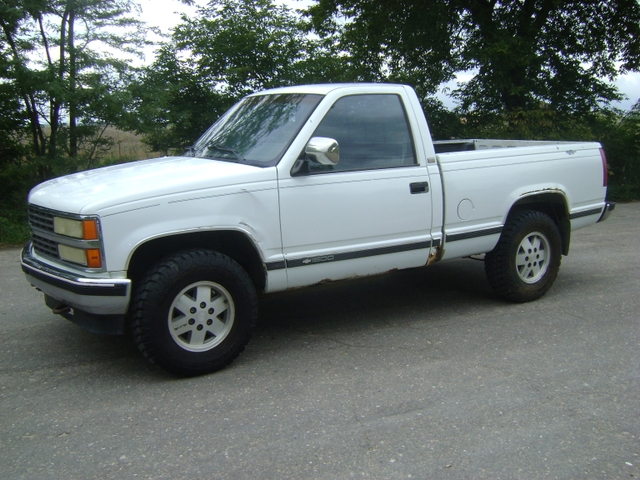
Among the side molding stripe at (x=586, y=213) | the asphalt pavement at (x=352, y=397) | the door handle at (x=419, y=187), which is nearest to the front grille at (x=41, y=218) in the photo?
the asphalt pavement at (x=352, y=397)

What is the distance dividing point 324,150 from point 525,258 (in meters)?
2.52

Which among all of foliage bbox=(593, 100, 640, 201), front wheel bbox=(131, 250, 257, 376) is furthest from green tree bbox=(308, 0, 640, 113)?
front wheel bbox=(131, 250, 257, 376)

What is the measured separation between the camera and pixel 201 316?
14.9 feet

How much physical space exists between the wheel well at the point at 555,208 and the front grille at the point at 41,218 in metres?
3.97

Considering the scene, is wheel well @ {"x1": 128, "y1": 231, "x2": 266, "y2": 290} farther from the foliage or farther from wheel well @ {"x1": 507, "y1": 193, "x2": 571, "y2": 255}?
the foliage

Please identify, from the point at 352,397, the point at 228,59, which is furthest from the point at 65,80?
the point at 352,397

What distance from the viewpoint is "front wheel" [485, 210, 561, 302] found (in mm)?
6004

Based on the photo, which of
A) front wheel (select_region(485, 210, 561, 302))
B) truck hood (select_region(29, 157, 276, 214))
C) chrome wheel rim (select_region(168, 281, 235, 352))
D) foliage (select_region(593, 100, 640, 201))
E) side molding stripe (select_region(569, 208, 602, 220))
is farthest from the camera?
foliage (select_region(593, 100, 640, 201))

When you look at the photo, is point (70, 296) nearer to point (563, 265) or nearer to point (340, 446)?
point (340, 446)

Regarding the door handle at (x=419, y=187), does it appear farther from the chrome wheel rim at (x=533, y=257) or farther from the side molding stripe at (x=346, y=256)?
the chrome wheel rim at (x=533, y=257)

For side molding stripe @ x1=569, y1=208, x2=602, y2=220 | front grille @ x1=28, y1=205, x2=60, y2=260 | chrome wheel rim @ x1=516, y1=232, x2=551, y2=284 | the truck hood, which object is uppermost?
the truck hood

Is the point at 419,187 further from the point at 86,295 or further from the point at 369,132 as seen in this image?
the point at 86,295

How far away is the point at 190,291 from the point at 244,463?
55.7 inches

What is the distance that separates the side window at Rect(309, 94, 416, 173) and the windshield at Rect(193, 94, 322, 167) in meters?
0.23
